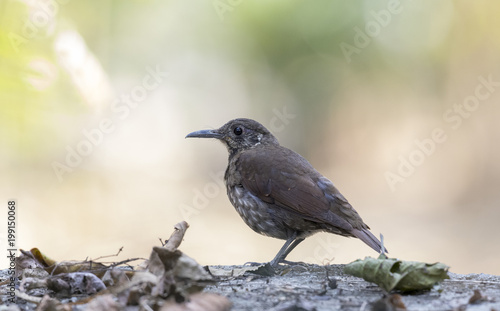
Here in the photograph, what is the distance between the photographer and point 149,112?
27.1 ft

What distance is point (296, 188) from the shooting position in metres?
3.93

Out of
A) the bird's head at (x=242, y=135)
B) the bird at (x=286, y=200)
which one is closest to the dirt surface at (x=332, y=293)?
the bird at (x=286, y=200)

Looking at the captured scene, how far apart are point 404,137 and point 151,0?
4.01 m

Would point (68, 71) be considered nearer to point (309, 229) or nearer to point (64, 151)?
point (64, 151)

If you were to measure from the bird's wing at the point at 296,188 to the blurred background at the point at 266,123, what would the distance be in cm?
285

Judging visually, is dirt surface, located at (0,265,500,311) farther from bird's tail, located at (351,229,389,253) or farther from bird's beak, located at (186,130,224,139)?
bird's beak, located at (186,130,224,139)

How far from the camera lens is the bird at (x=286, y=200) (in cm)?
381

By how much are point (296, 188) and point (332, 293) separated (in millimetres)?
1218

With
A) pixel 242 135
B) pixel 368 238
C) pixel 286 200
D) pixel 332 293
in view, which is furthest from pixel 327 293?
pixel 242 135

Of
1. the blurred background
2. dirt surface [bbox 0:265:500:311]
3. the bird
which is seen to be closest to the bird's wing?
the bird

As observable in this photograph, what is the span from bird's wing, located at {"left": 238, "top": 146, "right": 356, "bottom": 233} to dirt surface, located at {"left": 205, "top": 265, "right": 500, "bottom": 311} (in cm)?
49

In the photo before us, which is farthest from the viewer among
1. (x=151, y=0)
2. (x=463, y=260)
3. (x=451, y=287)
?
(x=151, y=0)

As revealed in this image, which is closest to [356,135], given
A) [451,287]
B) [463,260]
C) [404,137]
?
[404,137]

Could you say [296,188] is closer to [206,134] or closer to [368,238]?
[368,238]
